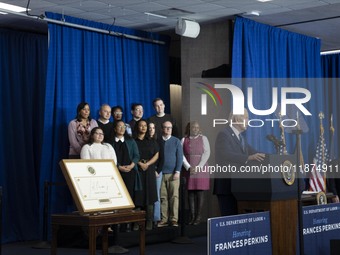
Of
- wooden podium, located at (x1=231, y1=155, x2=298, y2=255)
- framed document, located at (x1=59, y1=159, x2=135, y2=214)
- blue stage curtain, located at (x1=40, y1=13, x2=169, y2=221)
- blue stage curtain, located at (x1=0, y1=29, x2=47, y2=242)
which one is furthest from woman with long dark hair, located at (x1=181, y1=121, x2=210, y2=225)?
wooden podium, located at (x1=231, y1=155, x2=298, y2=255)

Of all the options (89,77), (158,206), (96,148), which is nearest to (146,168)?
(158,206)

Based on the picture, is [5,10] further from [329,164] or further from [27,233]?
[329,164]

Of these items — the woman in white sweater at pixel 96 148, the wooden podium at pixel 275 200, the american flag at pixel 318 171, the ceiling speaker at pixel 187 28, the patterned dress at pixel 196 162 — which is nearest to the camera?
the wooden podium at pixel 275 200

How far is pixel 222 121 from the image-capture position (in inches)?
Result: 388

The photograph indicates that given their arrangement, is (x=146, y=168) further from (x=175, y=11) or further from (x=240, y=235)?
(x=240, y=235)

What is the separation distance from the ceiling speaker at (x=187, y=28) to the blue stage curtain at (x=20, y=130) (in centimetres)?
208

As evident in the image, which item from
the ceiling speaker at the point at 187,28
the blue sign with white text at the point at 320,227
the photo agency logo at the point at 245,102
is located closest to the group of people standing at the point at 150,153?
the photo agency logo at the point at 245,102

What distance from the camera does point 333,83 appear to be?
12.9 meters

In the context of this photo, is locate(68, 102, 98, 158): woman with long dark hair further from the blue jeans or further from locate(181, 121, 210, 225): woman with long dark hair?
locate(181, 121, 210, 225): woman with long dark hair

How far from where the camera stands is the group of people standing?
26.3 feet

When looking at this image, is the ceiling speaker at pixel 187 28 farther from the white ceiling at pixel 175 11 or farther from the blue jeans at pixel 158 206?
the blue jeans at pixel 158 206

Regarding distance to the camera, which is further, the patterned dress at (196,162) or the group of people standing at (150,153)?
the patterned dress at (196,162)

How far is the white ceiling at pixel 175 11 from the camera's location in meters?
8.39

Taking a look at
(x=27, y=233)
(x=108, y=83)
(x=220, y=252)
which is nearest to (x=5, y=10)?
(x=108, y=83)
